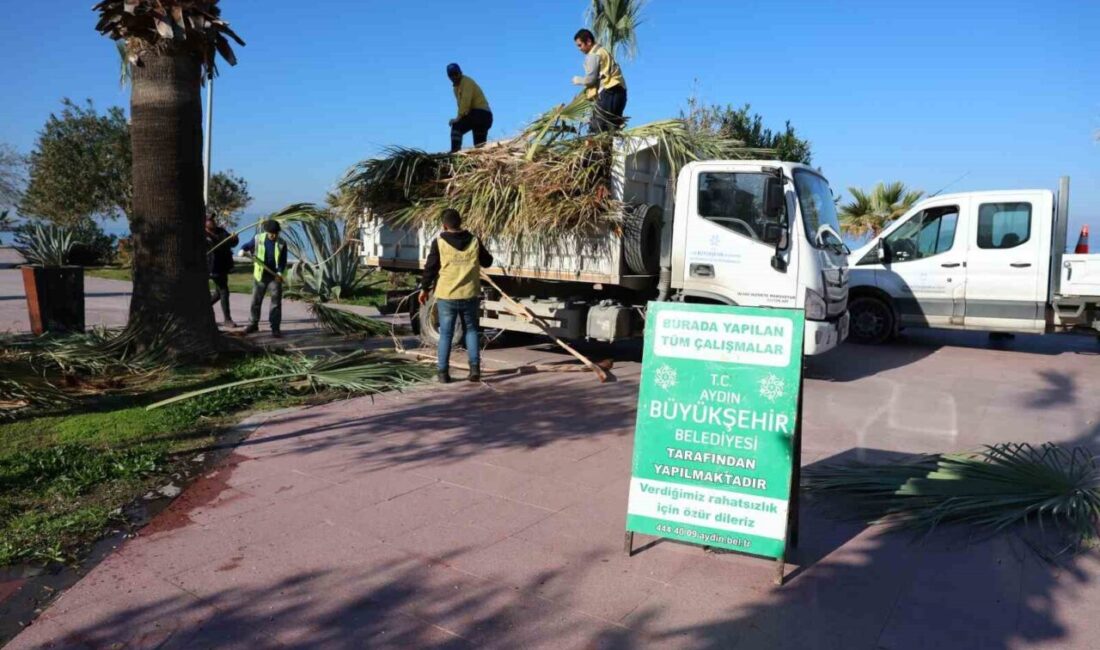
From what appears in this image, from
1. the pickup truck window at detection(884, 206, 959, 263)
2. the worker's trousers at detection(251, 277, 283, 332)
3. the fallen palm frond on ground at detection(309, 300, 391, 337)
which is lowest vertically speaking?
the fallen palm frond on ground at detection(309, 300, 391, 337)

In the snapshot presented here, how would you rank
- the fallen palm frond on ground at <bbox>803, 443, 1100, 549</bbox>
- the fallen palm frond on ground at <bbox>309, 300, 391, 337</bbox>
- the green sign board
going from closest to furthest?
the green sign board
the fallen palm frond on ground at <bbox>803, 443, 1100, 549</bbox>
the fallen palm frond on ground at <bbox>309, 300, 391, 337</bbox>

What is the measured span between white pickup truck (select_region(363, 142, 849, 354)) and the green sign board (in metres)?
4.53

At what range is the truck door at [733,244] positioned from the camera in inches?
331

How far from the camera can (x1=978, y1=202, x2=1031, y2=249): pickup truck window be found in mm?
11070

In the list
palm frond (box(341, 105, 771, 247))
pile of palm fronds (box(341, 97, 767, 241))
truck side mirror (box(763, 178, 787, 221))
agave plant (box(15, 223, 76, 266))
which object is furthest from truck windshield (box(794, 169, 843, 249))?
agave plant (box(15, 223, 76, 266))

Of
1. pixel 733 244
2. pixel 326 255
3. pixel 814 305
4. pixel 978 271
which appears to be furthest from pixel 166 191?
pixel 978 271

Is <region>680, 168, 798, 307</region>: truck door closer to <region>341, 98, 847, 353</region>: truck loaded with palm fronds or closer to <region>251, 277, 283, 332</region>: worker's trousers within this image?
<region>341, 98, 847, 353</region>: truck loaded with palm fronds

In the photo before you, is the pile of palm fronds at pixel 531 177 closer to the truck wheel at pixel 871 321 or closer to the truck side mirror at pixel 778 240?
the truck side mirror at pixel 778 240

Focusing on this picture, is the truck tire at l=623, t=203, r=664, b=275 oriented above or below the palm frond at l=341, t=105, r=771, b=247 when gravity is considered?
below

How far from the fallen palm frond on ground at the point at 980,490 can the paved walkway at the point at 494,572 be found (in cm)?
24

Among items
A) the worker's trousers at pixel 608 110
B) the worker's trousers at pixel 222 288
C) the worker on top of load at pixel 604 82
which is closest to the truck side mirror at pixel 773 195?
the worker's trousers at pixel 608 110

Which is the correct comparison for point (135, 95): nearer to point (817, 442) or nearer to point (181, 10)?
point (181, 10)

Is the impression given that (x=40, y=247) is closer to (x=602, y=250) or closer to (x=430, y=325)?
(x=430, y=325)

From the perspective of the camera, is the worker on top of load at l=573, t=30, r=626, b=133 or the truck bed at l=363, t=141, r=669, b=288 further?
the worker on top of load at l=573, t=30, r=626, b=133
